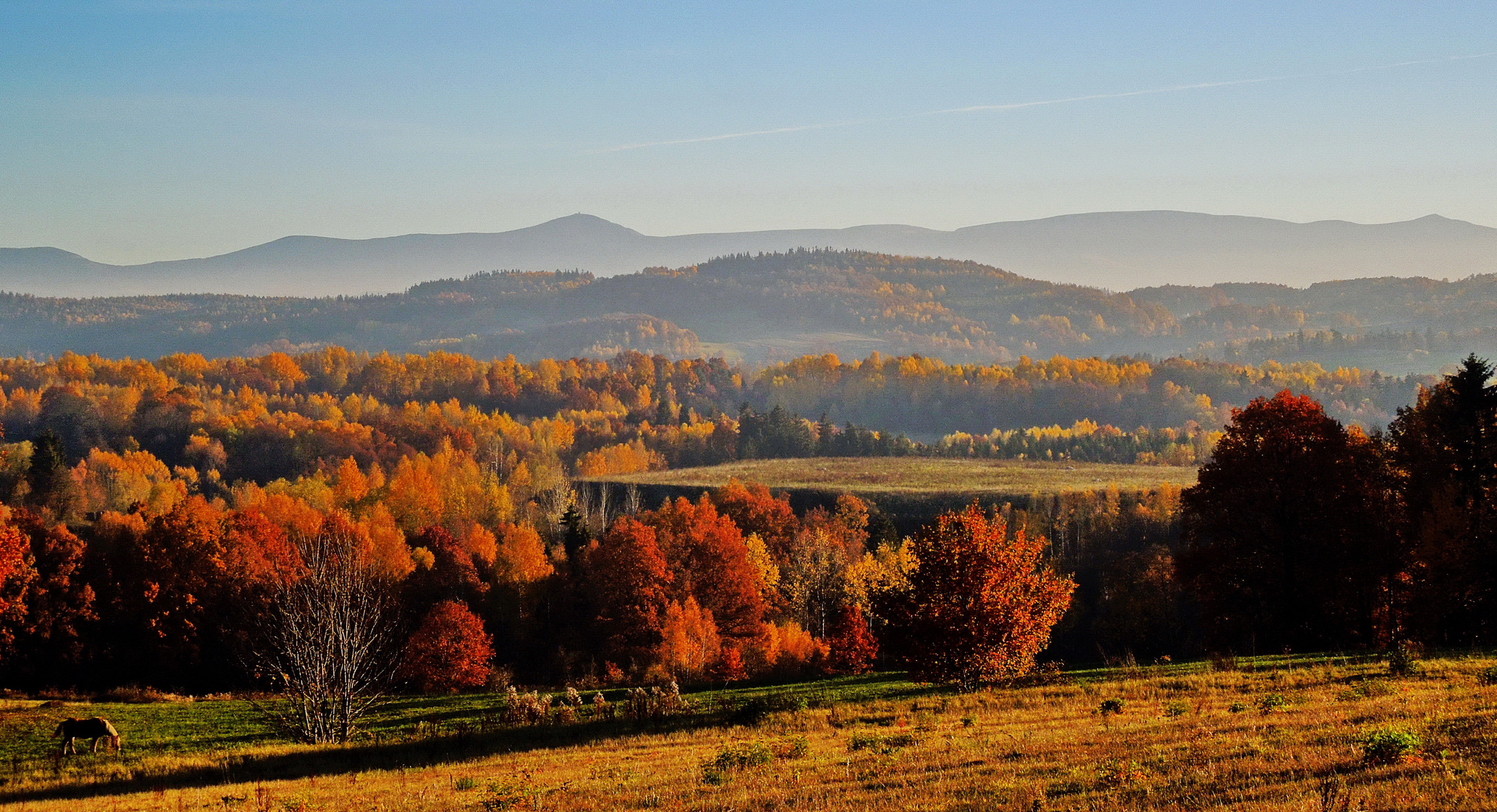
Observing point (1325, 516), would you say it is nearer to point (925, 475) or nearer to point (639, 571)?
point (639, 571)

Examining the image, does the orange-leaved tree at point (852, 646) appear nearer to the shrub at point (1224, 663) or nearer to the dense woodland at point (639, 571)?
the dense woodland at point (639, 571)

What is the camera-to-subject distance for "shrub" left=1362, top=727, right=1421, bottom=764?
→ 14.6 m

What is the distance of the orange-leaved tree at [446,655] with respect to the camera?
63.0 meters

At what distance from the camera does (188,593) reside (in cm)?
6956

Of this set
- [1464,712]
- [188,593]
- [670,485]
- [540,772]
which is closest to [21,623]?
[188,593]

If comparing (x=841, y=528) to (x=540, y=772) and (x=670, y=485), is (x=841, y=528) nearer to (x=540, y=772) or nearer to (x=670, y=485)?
(x=670, y=485)

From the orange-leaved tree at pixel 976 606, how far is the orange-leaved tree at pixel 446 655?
35998mm

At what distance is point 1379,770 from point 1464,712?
17.1 ft

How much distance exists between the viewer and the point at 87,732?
104 ft

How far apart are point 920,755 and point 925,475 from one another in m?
137

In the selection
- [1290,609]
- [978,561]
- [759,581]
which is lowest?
[759,581]

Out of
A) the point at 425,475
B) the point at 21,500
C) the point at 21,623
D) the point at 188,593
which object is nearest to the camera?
the point at 21,623

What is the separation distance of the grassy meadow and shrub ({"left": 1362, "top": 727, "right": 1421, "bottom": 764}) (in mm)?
35

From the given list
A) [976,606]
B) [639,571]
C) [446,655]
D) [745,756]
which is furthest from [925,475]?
[745,756]
